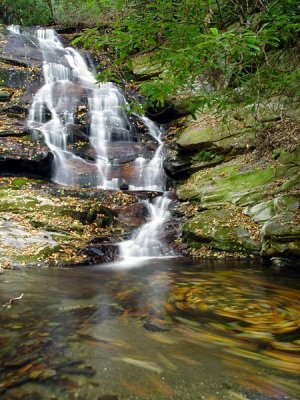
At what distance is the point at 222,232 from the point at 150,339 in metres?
5.79

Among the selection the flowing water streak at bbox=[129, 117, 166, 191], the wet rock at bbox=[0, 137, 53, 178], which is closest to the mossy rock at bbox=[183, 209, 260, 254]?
the flowing water streak at bbox=[129, 117, 166, 191]

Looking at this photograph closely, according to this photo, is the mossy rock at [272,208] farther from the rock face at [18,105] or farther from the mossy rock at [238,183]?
the rock face at [18,105]

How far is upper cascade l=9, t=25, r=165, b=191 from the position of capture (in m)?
13.6

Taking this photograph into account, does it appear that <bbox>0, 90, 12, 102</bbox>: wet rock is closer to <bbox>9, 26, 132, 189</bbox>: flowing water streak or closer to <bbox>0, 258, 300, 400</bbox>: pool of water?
<bbox>9, 26, 132, 189</bbox>: flowing water streak

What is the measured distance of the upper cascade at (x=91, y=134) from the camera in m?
13.6

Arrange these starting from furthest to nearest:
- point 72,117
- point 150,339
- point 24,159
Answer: point 72,117 < point 24,159 < point 150,339

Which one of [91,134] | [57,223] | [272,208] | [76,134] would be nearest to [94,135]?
[91,134]

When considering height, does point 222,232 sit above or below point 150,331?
above

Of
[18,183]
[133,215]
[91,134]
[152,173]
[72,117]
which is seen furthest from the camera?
[72,117]

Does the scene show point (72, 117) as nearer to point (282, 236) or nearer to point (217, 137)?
point (217, 137)

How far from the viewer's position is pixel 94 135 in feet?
50.8

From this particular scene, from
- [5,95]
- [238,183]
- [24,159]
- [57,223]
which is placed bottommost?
[57,223]

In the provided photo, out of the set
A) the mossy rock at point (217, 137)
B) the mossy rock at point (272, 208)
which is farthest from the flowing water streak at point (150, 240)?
the mossy rock at point (217, 137)

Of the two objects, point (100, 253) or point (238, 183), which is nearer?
point (100, 253)
